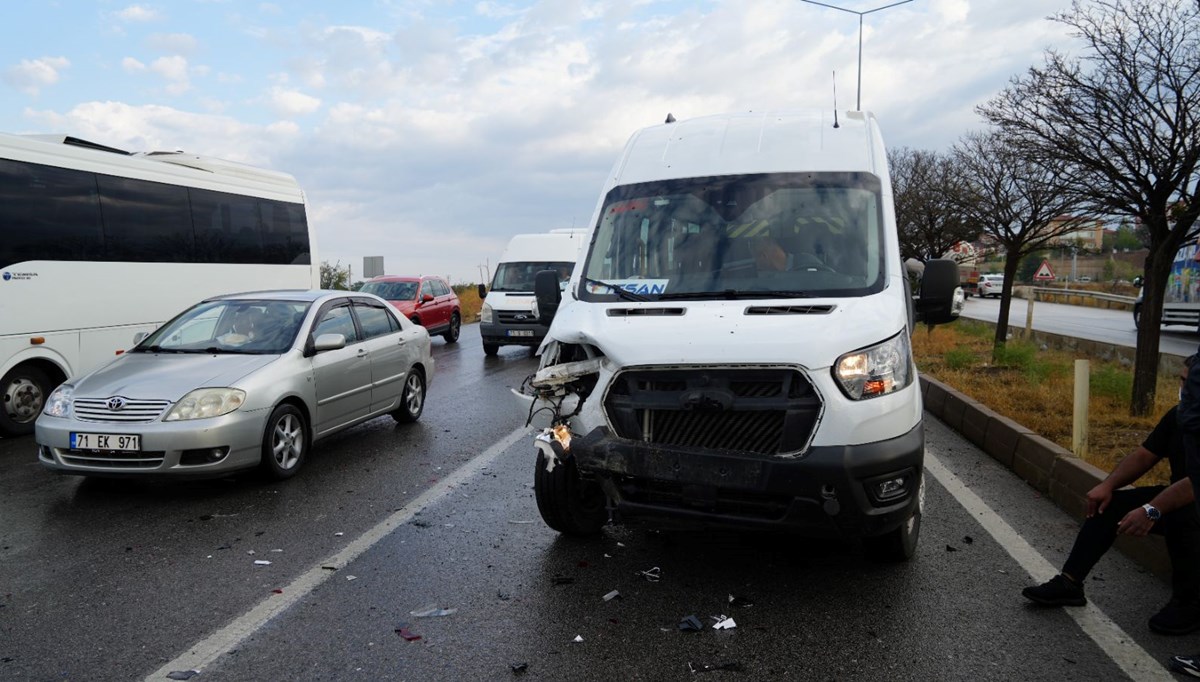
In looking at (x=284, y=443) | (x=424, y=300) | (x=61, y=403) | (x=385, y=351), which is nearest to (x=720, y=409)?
(x=284, y=443)

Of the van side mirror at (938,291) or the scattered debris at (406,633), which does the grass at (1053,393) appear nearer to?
the van side mirror at (938,291)

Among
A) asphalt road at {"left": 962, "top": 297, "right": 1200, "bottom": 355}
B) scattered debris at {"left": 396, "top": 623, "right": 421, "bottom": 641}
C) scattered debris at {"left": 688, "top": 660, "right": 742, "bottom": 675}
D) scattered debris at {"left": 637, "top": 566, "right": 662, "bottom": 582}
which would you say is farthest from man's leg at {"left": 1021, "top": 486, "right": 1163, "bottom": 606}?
asphalt road at {"left": 962, "top": 297, "right": 1200, "bottom": 355}

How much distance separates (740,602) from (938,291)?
2.22m

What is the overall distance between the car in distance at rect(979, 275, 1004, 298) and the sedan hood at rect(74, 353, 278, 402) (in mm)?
55613

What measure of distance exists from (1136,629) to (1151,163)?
5660 millimetres

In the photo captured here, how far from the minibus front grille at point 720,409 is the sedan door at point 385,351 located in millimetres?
4740

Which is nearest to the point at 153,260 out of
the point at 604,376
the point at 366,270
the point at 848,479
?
the point at 604,376

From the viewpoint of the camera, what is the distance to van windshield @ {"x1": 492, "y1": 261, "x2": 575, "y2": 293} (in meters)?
17.1

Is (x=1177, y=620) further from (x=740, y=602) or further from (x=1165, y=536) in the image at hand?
(x=740, y=602)

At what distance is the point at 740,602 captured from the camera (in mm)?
4023

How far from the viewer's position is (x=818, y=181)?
4.97 m

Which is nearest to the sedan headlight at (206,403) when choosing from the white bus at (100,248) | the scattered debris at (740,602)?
the scattered debris at (740,602)

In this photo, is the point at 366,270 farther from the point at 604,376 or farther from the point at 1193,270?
the point at 604,376

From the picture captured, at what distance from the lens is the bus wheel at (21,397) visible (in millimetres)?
8609
